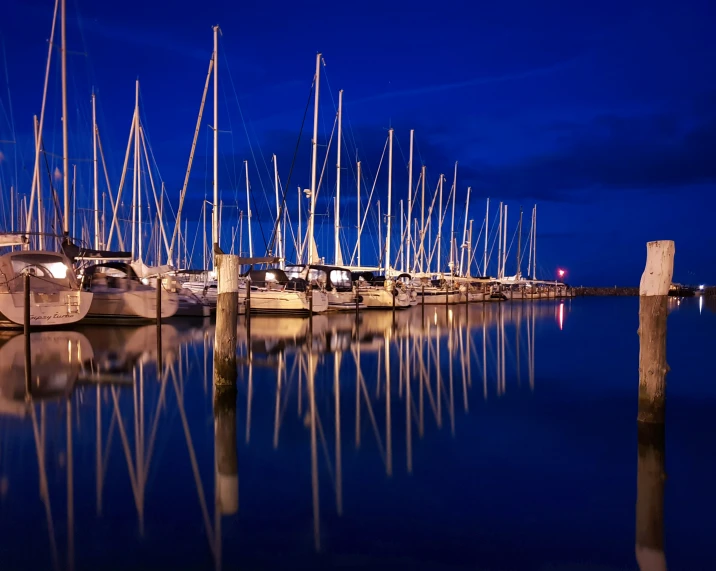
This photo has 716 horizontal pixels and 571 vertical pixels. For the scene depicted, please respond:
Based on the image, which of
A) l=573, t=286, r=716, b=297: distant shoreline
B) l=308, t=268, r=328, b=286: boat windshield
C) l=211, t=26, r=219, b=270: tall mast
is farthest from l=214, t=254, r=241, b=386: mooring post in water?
l=573, t=286, r=716, b=297: distant shoreline

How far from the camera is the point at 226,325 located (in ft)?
41.8

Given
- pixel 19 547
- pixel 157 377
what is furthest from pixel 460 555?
pixel 157 377

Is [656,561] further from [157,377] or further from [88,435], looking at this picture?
[157,377]

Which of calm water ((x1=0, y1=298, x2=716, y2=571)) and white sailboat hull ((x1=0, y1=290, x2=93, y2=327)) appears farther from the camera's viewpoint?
white sailboat hull ((x1=0, y1=290, x2=93, y2=327))

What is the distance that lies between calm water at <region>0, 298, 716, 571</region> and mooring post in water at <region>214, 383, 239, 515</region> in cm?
4

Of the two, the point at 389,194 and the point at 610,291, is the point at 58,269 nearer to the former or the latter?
the point at 389,194

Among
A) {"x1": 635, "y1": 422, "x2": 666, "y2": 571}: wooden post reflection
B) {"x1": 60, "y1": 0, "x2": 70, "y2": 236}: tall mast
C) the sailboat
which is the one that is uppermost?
{"x1": 60, "y1": 0, "x2": 70, "y2": 236}: tall mast

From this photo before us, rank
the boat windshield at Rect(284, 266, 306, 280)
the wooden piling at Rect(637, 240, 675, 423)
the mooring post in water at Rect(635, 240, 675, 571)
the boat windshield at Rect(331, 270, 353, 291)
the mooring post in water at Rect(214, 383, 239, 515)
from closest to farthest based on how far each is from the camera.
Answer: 1. the mooring post in water at Rect(214, 383, 239, 515)
2. the mooring post in water at Rect(635, 240, 675, 571)
3. the wooden piling at Rect(637, 240, 675, 423)
4. the boat windshield at Rect(284, 266, 306, 280)
5. the boat windshield at Rect(331, 270, 353, 291)

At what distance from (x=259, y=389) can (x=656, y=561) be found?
966 centimetres

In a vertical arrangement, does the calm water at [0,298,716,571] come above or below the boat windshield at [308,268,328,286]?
below

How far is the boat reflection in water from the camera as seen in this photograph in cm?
655

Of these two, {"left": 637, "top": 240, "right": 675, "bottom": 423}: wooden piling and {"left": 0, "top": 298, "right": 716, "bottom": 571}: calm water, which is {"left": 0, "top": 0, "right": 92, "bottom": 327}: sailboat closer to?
{"left": 0, "top": 298, "right": 716, "bottom": 571}: calm water

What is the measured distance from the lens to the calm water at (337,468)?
6188 millimetres

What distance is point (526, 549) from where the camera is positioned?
6.23 m
